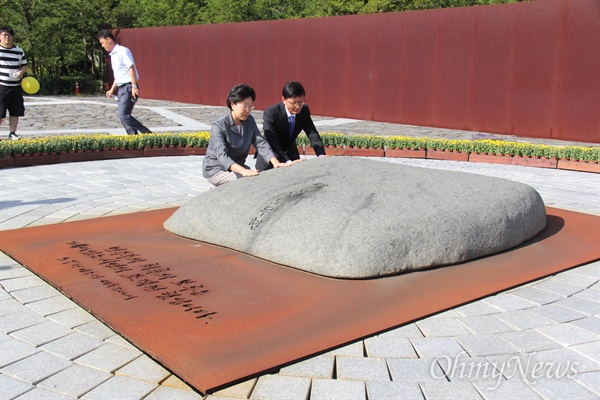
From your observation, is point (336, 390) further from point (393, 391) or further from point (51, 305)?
point (51, 305)

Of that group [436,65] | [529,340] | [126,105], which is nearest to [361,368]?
[529,340]

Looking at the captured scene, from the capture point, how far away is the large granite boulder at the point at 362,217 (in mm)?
4473

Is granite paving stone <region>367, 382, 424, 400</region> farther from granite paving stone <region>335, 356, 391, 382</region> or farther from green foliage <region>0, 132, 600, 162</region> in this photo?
green foliage <region>0, 132, 600, 162</region>

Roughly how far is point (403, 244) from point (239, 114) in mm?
2232

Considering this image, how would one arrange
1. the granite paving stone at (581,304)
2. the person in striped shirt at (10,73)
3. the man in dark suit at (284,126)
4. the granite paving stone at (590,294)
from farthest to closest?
the person in striped shirt at (10,73), the man in dark suit at (284,126), the granite paving stone at (590,294), the granite paving stone at (581,304)

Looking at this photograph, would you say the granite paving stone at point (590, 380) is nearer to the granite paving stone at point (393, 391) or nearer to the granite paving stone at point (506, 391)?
the granite paving stone at point (506, 391)

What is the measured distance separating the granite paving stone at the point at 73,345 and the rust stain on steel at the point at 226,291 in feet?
0.52

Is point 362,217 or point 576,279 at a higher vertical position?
point 362,217

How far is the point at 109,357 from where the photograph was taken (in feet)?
10.6

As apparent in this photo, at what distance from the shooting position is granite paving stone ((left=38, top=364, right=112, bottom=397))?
291 cm

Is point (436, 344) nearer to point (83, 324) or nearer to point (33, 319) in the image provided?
point (83, 324)

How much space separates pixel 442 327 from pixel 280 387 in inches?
46.1

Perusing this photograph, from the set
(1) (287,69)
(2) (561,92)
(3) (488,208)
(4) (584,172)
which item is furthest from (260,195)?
(1) (287,69)

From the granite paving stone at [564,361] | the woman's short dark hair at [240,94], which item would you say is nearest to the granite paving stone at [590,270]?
the granite paving stone at [564,361]
